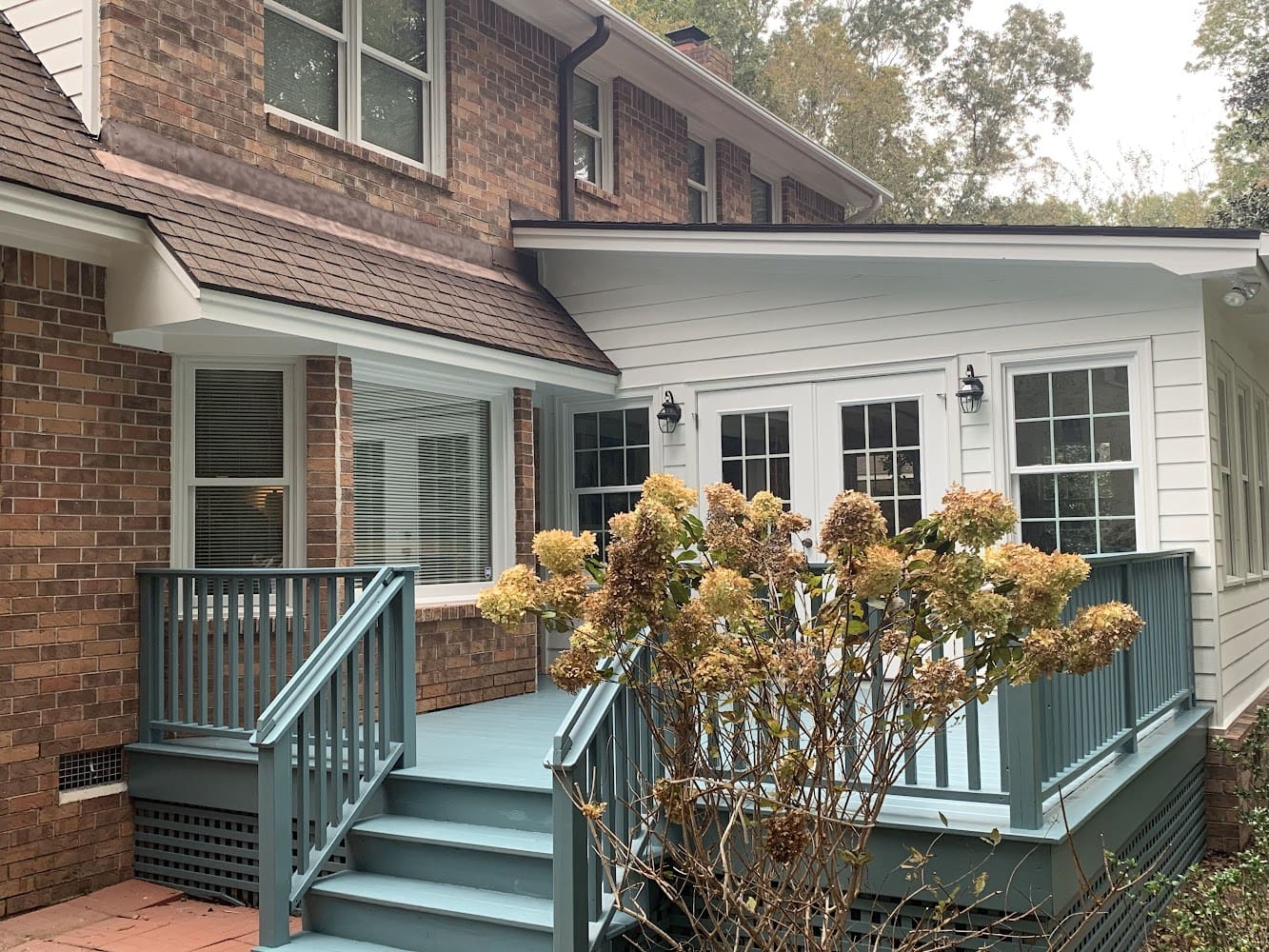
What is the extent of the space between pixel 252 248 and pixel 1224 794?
6777mm

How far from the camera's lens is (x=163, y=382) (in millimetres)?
6648

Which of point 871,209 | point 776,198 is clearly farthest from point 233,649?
point 871,209

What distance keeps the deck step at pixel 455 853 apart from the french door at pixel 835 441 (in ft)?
13.4

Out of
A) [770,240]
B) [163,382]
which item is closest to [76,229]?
[163,382]

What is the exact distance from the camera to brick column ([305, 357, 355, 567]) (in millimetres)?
7062

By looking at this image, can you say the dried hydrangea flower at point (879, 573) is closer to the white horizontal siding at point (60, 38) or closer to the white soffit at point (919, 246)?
the white soffit at point (919, 246)

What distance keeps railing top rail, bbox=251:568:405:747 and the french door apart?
12.4 feet

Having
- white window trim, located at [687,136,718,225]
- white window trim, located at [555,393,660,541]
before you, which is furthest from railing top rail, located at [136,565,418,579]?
white window trim, located at [687,136,718,225]

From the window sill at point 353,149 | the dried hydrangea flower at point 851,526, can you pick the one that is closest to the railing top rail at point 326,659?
the dried hydrangea flower at point 851,526

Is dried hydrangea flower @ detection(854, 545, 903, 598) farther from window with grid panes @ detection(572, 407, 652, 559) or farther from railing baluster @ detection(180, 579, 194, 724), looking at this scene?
window with grid panes @ detection(572, 407, 652, 559)

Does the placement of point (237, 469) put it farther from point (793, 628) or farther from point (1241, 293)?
point (1241, 293)

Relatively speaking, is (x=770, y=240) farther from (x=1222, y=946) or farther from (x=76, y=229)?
(x=1222, y=946)

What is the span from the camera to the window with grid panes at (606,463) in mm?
9398

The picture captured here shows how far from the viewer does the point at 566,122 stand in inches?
386
